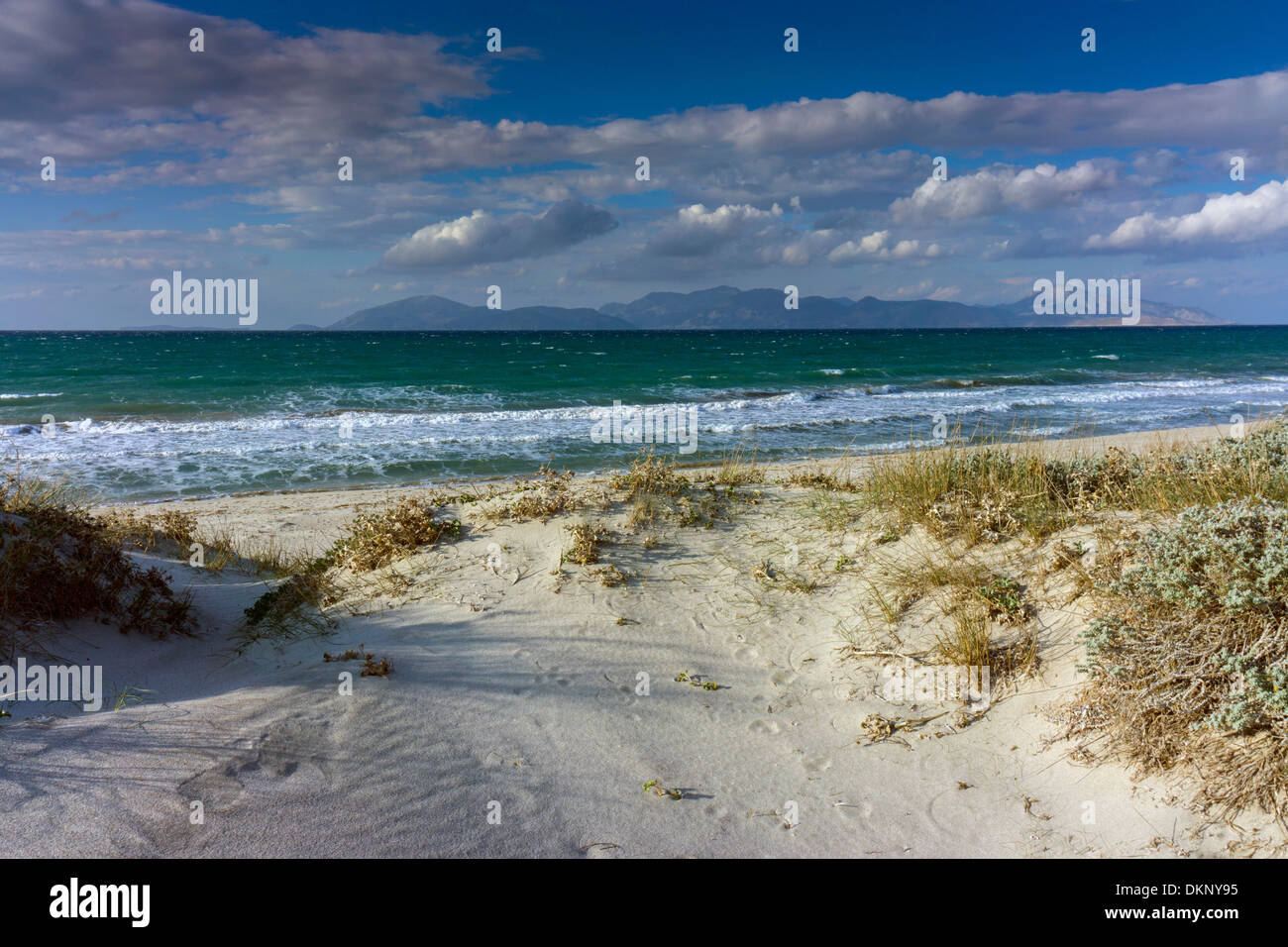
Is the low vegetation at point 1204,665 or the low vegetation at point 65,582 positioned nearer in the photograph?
the low vegetation at point 1204,665

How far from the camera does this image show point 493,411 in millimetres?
27609

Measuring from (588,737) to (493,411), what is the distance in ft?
78.4

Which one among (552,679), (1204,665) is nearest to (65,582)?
(552,679)

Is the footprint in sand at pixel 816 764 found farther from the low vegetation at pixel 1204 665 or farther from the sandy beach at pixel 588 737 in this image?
the low vegetation at pixel 1204 665

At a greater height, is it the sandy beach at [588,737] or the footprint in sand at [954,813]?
the sandy beach at [588,737]

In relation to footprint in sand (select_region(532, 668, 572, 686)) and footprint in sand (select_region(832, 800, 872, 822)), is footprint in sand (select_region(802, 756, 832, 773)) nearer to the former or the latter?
footprint in sand (select_region(832, 800, 872, 822))

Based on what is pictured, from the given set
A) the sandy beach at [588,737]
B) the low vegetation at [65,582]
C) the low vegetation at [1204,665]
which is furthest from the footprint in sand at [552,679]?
the low vegetation at [1204,665]

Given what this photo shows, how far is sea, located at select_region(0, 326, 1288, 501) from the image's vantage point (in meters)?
17.2

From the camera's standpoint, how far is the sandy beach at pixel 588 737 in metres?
3.69

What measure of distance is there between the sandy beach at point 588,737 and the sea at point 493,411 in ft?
11.7

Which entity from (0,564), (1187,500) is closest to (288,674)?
(0,564)

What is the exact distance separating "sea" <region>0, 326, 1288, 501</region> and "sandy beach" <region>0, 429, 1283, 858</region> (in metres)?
3.57

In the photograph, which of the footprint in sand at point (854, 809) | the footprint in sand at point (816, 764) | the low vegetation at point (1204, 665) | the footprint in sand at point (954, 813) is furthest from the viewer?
the footprint in sand at point (816, 764)
